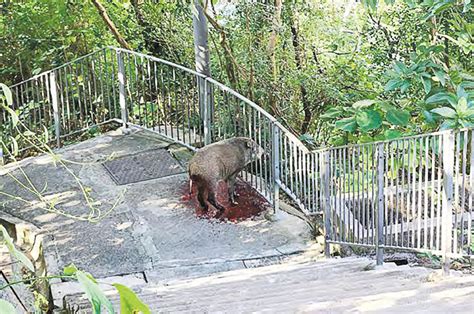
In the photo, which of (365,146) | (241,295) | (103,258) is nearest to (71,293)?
(103,258)

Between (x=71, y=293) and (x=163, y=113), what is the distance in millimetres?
3439

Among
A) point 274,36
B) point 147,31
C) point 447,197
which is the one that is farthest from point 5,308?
point 147,31

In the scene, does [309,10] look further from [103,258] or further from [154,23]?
[103,258]

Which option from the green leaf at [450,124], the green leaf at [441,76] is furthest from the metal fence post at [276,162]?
the green leaf at [450,124]

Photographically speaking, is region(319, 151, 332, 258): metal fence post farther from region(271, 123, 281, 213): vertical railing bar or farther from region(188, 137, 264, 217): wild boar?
region(188, 137, 264, 217): wild boar

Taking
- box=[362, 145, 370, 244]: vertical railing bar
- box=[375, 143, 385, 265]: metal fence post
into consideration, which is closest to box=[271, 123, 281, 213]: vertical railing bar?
box=[362, 145, 370, 244]: vertical railing bar

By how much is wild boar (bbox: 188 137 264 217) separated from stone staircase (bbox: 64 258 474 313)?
4.28 ft

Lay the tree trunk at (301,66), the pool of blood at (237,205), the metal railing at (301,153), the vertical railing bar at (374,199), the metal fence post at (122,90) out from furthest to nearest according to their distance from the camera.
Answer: the tree trunk at (301,66), the metal fence post at (122,90), the pool of blood at (237,205), the vertical railing bar at (374,199), the metal railing at (301,153)

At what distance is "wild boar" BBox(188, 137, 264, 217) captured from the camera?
5184mm

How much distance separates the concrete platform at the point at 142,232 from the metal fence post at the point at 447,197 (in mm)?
1698

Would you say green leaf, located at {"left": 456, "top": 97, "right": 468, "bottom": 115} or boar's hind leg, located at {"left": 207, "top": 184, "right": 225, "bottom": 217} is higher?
green leaf, located at {"left": 456, "top": 97, "right": 468, "bottom": 115}

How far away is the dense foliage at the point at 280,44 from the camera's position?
264 inches

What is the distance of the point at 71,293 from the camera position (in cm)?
381

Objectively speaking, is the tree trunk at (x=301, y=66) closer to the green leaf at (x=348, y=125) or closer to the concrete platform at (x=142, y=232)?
the concrete platform at (x=142, y=232)
